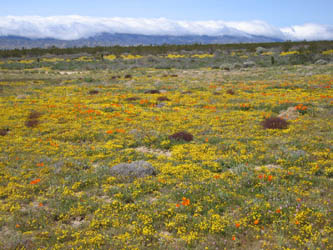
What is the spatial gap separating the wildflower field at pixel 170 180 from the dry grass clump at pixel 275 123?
0.30 ft

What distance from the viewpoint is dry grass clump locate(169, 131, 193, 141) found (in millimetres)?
14062

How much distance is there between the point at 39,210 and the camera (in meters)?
8.17

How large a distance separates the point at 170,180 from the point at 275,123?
28.7 ft

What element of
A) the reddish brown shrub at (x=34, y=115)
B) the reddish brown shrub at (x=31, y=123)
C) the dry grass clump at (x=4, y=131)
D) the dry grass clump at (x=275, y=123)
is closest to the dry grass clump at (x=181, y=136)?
the dry grass clump at (x=275, y=123)

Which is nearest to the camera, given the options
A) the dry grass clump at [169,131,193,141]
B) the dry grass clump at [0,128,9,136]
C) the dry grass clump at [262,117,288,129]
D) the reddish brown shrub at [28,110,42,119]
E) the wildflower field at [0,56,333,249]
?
the wildflower field at [0,56,333,249]

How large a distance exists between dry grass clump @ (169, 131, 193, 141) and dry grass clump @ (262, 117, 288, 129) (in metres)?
4.66

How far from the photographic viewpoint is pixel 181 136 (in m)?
14.2

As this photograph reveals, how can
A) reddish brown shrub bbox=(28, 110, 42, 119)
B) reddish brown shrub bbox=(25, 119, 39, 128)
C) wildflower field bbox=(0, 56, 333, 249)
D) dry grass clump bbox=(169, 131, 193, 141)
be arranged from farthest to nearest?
reddish brown shrub bbox=(28, 110, 42, 119) < reddish brown shrub bbox=(25, 119, 39, 128) < dry grass clump bbox=(169, 131, 193, 141) < wildflower field bbox=(0, 56, 333, 249)

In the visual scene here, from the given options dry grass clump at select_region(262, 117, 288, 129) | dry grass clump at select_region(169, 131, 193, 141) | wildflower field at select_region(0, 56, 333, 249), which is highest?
dry grass clump at select_region(262, 117, 288, 129)

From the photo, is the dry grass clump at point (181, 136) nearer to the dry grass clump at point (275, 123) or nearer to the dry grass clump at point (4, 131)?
the dry grass clump at point (275, 123)

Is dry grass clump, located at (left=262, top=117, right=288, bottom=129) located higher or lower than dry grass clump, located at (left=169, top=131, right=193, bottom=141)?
higher

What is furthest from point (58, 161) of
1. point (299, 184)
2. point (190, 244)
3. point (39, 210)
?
point (299, 184)

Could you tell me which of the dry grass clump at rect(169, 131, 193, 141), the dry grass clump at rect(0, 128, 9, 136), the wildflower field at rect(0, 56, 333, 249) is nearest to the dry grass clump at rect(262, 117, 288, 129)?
the wildflower field at rect(0, 56, 333, 249)

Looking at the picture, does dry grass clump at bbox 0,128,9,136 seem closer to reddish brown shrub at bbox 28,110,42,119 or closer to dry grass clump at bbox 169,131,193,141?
reddish brown shrub at bbox 28,110,42,119
